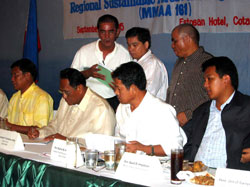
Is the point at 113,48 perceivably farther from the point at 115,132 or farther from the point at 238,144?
the point at 238,144

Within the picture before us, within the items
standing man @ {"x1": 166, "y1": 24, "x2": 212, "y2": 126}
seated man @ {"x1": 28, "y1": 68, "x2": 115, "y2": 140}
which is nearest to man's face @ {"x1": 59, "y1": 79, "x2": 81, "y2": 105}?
seated man @ {"x1": 28, "y1": 68, "x2": 115, "y2": 140}

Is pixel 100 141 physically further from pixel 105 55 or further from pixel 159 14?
pixel 159 14

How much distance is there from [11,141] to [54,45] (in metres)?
3.69

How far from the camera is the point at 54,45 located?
6.38 meters

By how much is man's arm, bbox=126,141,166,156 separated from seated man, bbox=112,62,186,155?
27mm

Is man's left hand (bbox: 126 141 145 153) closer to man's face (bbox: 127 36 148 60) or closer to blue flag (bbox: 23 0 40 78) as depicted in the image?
man's face (bbox: 127 36 148 60)

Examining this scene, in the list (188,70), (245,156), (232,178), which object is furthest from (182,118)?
(232,178)

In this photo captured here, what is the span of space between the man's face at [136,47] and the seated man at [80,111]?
642 mm

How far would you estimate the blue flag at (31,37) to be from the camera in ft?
21.6

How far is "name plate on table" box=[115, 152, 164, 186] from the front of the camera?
2.07 m

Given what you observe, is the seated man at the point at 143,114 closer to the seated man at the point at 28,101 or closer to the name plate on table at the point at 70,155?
the name plate on table at the point at 70,155

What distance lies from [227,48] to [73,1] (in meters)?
2.54

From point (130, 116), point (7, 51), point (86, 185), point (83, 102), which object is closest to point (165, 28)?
point (83, 102)

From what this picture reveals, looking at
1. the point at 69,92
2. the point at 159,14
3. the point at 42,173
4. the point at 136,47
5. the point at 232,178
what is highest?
the point at 159,14
